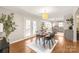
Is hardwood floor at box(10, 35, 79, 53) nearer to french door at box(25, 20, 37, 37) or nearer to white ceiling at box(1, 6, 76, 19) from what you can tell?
french door at box(25, 20, 37, 37)

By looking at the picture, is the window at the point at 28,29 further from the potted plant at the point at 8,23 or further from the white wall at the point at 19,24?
the potted plant at the point at 8,23

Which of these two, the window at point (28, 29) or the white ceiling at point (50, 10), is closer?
the white ceiling at point (50, 10)

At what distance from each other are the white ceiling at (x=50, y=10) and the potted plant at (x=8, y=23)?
0.22 metres

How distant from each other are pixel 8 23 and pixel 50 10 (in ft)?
3.26

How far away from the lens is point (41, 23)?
2.54 meters

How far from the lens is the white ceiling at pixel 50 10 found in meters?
2.42

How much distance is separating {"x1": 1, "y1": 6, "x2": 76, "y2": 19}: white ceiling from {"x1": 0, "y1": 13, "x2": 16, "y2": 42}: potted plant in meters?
0.22

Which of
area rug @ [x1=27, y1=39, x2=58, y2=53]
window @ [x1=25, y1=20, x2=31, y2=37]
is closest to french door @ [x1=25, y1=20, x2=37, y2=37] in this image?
window @ [x1=25, y1=20, x2=31, y2=37]

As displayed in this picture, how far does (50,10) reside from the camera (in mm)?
2494

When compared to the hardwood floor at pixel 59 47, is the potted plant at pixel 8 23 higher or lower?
higher

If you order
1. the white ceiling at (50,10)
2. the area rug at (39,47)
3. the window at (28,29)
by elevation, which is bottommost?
the area rug at (39,47)

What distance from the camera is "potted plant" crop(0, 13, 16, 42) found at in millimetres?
2439

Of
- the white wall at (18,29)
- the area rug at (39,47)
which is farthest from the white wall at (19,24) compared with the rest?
the area rug at (39,47)

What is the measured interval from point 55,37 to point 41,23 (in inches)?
18.9
